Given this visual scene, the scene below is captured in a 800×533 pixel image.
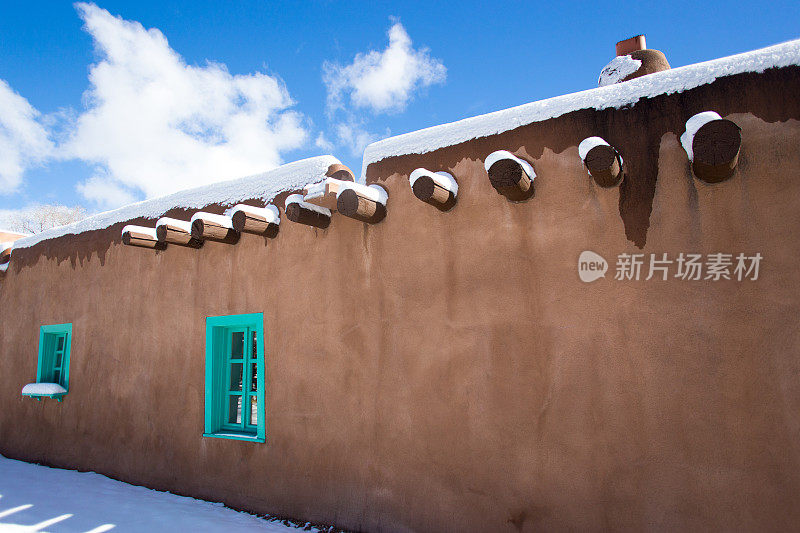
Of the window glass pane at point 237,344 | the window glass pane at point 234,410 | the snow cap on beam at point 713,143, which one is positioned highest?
the snow cap on beam at point 713,143

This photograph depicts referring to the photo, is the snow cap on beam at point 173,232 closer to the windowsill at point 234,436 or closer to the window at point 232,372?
the window at point 232,372

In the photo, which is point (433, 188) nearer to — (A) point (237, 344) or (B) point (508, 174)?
(B) point (508, 174)

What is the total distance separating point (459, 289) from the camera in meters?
3.62

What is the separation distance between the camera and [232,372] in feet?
16.6

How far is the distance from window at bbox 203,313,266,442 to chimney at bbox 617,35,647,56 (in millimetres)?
4314

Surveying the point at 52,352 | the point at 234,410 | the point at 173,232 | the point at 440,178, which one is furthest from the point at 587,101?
the point at 52,352

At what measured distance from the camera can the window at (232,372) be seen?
4773 millimetres

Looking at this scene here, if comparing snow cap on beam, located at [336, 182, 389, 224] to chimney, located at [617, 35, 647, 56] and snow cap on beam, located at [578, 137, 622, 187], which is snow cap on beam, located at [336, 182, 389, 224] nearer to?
snow cap on beam, located at [578, 137, 622, 187]

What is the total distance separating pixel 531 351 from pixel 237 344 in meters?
3.23

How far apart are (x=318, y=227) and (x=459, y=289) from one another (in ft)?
5.00

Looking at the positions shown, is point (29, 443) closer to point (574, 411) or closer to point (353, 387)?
point (353, 387)

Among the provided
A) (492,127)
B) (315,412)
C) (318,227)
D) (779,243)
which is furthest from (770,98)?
(315,412)

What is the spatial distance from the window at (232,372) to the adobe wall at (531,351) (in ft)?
0.48

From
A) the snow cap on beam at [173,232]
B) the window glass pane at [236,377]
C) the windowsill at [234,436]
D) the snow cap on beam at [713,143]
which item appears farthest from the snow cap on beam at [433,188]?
the window glass pane at [236,377]
